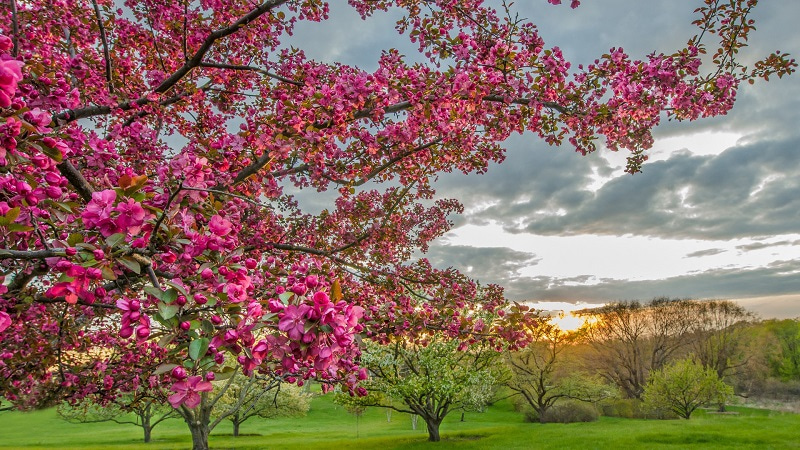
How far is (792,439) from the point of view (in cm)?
1919

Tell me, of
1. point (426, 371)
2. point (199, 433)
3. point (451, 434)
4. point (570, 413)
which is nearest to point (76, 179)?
point (426, 371)

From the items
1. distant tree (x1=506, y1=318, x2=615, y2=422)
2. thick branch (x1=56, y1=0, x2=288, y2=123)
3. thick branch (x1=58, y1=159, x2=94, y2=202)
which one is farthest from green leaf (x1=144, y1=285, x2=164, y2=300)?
distant tree (x1=506, y1=318, x2=615, y2=422)

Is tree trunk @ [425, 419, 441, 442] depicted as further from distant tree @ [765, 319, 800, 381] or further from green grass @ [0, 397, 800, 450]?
distant tree @ [765, 319, 800, 381]

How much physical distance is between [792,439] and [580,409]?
1929 cm

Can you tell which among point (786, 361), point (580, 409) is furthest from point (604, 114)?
point (786, 361)

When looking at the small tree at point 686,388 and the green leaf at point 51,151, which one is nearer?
the green leaf at point 51,151

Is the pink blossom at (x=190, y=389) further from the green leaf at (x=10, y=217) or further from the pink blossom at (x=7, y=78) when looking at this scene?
the pink blossom at (x=7, y=78)

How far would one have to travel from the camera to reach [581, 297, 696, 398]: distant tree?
1799 inches

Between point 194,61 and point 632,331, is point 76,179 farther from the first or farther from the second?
point 632,331

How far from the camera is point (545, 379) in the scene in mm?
35906

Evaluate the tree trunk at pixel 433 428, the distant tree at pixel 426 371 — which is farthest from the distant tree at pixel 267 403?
the distant tree at pixel 426 371

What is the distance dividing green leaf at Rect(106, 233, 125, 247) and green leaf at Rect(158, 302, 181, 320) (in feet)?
1.23

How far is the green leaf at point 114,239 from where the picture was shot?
1984 mm

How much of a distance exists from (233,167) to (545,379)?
37.1 metres
